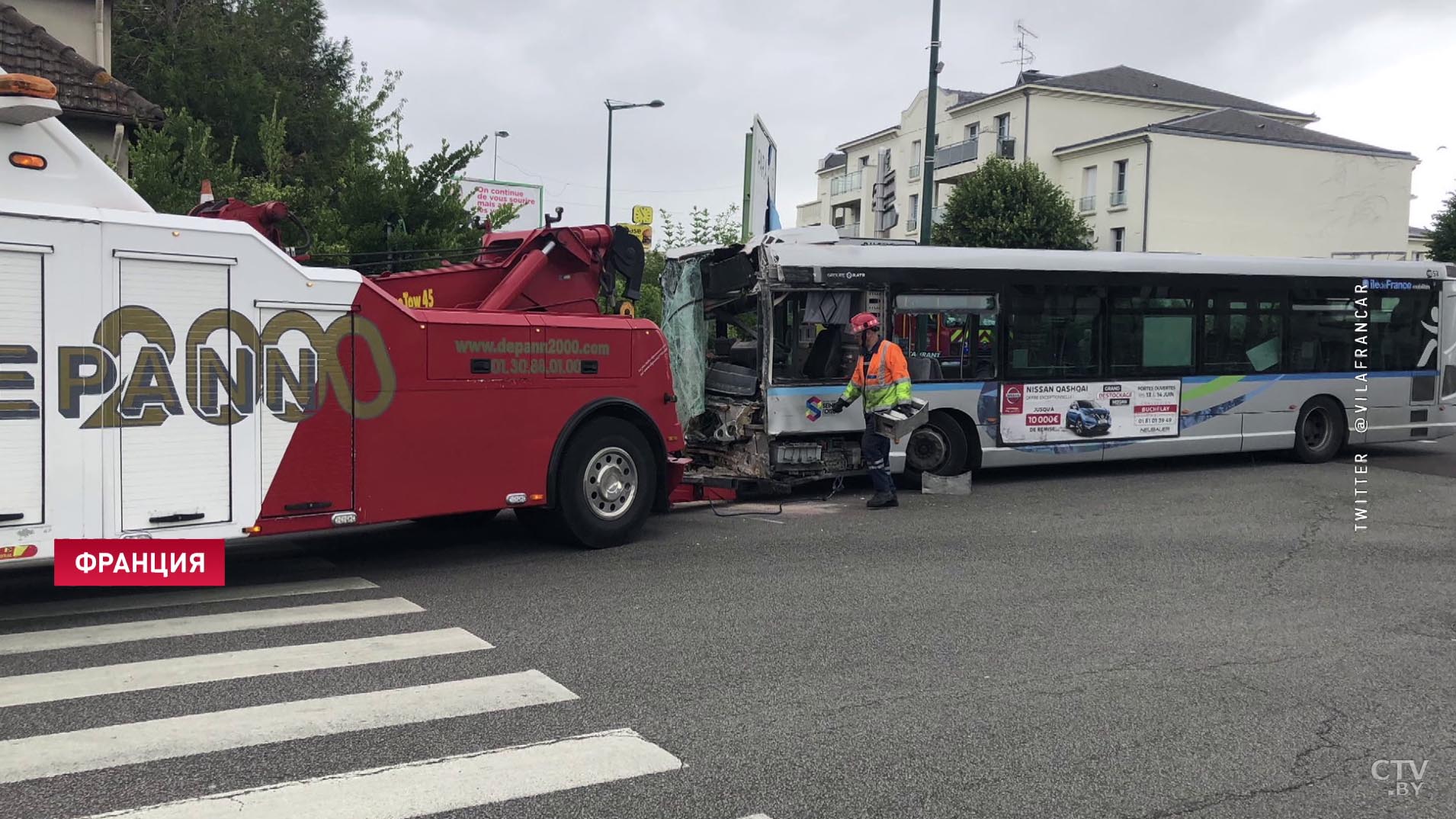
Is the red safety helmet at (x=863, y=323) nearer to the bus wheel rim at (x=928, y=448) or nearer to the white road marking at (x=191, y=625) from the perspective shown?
the bus wheel rim at (x=928, y=448)

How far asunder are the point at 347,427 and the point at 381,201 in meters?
8.55

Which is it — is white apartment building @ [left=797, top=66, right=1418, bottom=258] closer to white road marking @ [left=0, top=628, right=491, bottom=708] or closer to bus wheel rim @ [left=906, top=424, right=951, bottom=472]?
bus wheel rim @ [left=906, top=424, right=951, bottom=472]

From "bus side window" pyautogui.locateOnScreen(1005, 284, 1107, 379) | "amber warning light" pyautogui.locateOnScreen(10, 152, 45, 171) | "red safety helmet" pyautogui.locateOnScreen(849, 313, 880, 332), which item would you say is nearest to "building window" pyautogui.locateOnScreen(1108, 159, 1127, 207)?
"bus side window" pyautogui.locateOnScreen(1005, 284, 1107, 379)

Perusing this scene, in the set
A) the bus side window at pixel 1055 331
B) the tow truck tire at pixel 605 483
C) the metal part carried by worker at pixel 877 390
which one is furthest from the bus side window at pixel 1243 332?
the tow truck tire at pixel 605 483

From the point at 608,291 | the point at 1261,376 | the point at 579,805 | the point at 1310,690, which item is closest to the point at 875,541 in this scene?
the point at 608,291

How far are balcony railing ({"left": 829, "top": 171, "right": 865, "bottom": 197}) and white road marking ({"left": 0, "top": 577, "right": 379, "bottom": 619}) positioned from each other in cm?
6221

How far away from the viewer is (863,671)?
5582mm

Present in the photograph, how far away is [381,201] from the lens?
49.2 feet

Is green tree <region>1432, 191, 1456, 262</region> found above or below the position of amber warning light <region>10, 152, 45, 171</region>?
above

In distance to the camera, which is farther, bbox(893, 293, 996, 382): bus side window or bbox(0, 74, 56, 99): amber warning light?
bbox(893, 293, 996, 382): bus side window

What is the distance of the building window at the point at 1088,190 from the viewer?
50.2m

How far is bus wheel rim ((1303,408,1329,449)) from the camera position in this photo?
49.9ft

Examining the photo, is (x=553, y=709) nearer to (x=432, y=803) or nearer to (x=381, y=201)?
(x=432, y=803)

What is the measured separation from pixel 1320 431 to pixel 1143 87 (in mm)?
45873
